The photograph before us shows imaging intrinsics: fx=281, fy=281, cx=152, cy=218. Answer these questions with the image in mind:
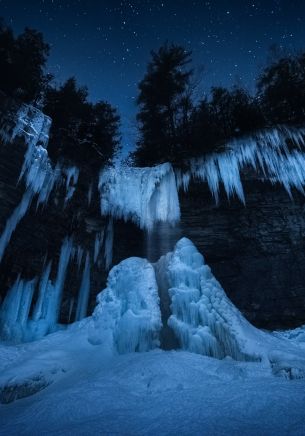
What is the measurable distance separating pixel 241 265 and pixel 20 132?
9.73 metres

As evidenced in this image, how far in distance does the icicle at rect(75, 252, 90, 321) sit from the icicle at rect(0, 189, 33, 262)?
120 inches

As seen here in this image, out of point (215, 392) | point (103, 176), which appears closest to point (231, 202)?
point (103, 176)

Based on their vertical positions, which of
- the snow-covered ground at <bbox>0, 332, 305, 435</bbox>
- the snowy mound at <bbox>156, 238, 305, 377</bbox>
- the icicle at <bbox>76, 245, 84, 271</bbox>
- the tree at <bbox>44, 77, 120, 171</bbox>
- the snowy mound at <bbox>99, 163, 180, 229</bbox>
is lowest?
the snow-covered ground at <bbox>0, 332, 305, 435</bbox>

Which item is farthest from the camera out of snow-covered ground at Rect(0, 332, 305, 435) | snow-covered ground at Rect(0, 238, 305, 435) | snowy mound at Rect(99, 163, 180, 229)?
snowy mound at Rect(99, 163, 180, 229)

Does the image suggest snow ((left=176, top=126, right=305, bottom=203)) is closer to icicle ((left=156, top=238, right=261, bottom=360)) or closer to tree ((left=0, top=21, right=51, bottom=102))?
icicle ((left=156, top=238, right=261, bottom=360))

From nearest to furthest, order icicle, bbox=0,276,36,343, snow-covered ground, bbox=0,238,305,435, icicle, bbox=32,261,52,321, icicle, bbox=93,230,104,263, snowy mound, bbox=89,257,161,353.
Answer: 1. snow-covered ground, bbox=0,238,305,435
2. snowy mound, bbox=89,257,161,353
3. icicle, bbox=0,276,36,343
4. icicle, bbox=32,261,52,321
5. icicle, bbox=93,230,104,263

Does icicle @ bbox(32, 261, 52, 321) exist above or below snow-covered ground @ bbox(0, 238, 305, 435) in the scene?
above

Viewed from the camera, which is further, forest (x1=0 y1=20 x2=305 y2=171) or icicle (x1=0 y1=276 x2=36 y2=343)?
forest (x1=0 y1=20 x2=305 y2=171)

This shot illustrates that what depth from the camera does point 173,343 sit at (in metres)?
6.55

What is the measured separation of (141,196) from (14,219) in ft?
16.4

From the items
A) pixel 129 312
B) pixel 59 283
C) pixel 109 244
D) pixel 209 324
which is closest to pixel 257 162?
pixel 109 244

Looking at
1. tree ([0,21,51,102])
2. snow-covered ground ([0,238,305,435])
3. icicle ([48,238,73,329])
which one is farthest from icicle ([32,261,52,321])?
tree ([0,21,51,102])

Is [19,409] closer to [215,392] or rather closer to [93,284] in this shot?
[215,392]

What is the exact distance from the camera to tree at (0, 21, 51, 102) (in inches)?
442
